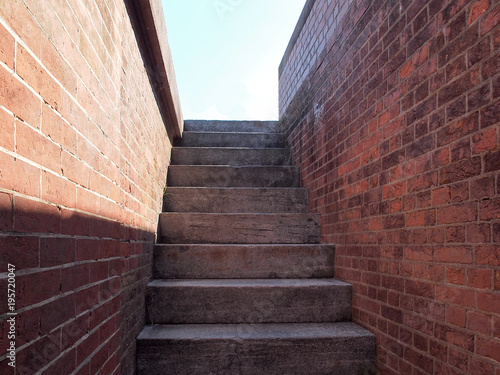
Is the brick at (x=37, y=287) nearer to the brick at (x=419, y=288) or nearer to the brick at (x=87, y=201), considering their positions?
the brick at (x=87, y=201)

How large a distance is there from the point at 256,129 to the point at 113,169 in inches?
124

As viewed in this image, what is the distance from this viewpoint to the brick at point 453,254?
1.21m

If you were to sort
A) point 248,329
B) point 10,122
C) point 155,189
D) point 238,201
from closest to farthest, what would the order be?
point 10,122 → point 248,329 → point 155,189 → point 238,201

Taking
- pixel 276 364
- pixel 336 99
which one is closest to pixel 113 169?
pixel 276 364

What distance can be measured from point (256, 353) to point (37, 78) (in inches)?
67.4

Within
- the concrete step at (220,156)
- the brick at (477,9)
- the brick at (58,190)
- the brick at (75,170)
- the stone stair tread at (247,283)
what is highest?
the brick at (477,9)

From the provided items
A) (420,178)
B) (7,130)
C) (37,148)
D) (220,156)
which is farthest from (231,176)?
(7,130)

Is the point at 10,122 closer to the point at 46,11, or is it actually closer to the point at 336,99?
the point at 46,11

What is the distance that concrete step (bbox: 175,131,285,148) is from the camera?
3.95 metres

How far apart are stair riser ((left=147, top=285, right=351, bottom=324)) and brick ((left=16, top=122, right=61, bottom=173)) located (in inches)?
55.1

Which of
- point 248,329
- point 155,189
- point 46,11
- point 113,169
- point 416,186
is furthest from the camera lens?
point 155,189

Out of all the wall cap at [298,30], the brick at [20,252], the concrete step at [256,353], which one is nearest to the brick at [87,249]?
the brick at [20,252]

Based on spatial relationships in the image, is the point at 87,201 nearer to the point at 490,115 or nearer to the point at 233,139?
the point at 490,115

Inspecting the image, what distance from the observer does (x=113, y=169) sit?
55.9 inches
